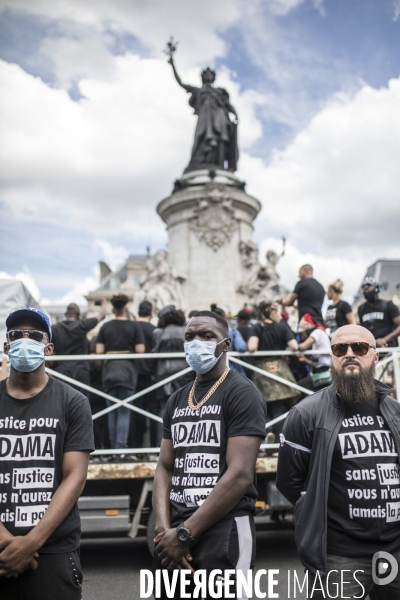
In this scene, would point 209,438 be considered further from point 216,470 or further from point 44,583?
point 44,583

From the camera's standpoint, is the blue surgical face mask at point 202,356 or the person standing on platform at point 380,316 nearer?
the blue surgical face mask at point 202,356

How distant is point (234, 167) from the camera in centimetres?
1953

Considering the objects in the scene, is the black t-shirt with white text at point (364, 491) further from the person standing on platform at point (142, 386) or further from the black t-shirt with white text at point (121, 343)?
the person standing on platform at point (142, 386)

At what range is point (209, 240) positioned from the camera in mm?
16797

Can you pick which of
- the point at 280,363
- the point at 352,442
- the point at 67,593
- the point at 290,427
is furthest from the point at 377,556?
the point at 280,363

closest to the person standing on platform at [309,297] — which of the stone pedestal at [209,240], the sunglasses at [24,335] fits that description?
the sunglasses at [24,335]

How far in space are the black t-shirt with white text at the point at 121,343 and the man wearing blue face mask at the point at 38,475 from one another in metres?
3.06

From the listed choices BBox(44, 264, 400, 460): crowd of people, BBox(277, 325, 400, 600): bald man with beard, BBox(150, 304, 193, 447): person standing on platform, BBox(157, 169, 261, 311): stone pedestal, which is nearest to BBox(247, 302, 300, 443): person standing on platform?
BBox(44, 264, 400, 460): crowd of people

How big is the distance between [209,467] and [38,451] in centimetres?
88

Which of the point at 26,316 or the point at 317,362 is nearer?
the point at 26,316

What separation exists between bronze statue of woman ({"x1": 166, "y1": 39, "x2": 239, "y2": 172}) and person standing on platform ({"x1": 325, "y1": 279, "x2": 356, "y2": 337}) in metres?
11.7

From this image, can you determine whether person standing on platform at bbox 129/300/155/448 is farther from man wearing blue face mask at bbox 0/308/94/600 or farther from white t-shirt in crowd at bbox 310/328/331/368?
man wearing blue face mask at bbox 0/308/94/600

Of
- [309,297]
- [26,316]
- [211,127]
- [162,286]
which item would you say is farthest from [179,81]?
[26,316]

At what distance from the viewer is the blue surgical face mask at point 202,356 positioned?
3.51m
